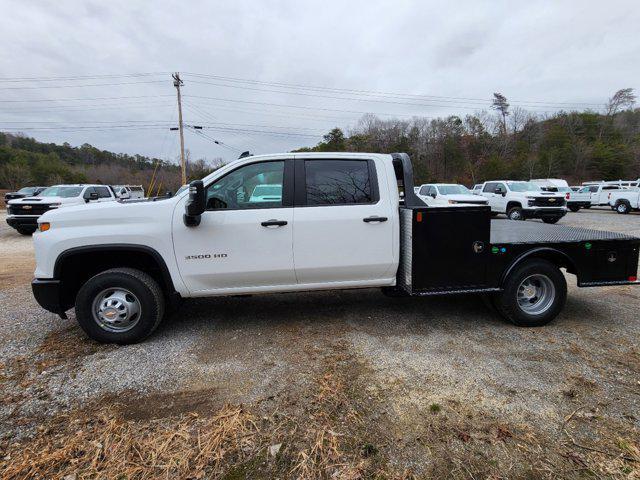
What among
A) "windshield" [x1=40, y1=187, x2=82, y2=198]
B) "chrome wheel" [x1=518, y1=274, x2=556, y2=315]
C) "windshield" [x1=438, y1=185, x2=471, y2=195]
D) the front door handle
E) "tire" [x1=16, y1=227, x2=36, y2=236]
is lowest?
"chrome wheel" [x1=518, y1=274, x2=556, y2=315]

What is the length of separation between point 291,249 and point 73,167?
297 feet

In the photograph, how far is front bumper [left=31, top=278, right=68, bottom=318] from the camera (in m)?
3.75

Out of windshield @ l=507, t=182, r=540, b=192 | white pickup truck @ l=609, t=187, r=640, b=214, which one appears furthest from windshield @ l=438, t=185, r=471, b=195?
white pickup truck @ l=609, t=187, r=640, b=214

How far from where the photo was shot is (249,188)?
3.95 m

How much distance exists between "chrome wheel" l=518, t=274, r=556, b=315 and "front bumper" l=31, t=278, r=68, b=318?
4.98m

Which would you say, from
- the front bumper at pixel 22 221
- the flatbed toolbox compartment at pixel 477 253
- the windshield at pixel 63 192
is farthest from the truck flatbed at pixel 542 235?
the windshield at pixel 63 192

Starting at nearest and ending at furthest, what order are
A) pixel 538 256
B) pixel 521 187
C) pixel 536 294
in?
pixel 538 256, pixel 536 294, pixel 521 187

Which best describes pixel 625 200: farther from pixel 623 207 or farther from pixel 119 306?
pixel 119 306

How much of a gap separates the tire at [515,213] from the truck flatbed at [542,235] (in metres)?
12.0

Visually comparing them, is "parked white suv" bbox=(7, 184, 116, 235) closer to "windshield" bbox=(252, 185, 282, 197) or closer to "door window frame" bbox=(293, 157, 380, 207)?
"windshield" bbox=(252, 185, 282, 197)

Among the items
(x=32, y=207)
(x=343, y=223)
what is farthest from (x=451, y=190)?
(x=32, y=207)

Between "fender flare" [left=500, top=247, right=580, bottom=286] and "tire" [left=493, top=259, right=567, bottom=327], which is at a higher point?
"fender flare" [left=500, top=247, right=580, bottom=286]

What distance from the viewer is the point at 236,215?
150 inches

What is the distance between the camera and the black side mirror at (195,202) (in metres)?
3.47
